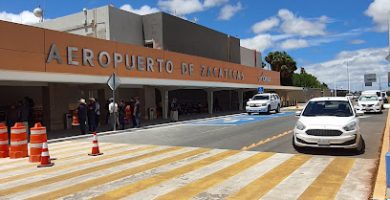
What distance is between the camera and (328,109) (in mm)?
11969

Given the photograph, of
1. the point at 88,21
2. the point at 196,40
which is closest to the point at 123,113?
the point at 88,21

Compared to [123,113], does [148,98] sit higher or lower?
higher

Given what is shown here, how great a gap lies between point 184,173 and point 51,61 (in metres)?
13.8

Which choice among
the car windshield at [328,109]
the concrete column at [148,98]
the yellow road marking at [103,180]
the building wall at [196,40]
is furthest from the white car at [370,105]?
the yellow road marking at [103,180]

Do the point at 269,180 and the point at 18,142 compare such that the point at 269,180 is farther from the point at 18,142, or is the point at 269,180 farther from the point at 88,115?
the point at 88,115

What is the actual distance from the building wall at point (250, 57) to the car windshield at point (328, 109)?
42606 millimetres

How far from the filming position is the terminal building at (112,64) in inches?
742

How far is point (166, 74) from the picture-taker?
98.9 feet

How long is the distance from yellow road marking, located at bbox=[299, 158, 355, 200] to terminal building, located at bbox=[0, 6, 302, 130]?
12661 mm

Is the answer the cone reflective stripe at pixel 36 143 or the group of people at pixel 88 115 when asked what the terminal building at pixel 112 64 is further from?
the cone reflective stripe at pixel 36 143

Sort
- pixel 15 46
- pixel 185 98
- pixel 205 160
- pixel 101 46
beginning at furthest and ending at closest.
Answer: pixel 185 98 → pixel 101 46 → pixel 15 46 → pixel 205 160

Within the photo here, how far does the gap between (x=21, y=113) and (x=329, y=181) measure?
1550 centimetres

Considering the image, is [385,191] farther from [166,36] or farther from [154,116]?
[166,36]

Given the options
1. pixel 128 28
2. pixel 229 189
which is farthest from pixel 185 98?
pixel 229 189
